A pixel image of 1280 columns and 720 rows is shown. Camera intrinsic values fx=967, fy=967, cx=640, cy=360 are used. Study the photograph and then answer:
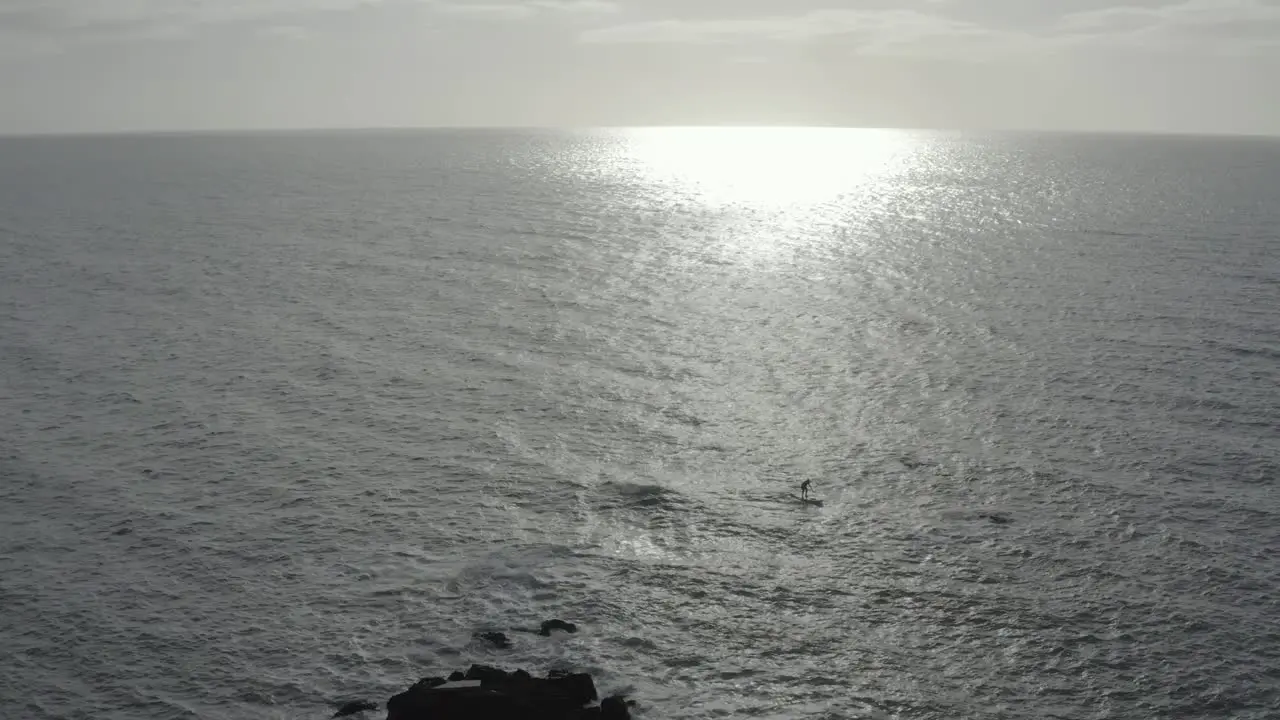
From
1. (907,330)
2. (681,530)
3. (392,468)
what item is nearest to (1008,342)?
(907,330)

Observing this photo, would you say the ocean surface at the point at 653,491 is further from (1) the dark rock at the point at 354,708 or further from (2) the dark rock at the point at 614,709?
(2) the dark rock at the point at 614,709

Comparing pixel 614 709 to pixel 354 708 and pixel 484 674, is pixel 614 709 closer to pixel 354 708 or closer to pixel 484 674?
pixel 484 674

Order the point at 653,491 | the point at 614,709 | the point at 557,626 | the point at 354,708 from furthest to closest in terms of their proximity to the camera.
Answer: the point at 653,491
the point at 557,626
the point at 354,708
the point at 614,709

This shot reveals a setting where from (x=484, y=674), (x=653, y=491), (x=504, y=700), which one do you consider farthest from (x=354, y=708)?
(x=653, y=491)

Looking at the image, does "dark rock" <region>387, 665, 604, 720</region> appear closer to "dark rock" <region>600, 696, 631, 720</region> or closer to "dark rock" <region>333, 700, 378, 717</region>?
"dark rock" <region>600, 696, 631, 720</region>

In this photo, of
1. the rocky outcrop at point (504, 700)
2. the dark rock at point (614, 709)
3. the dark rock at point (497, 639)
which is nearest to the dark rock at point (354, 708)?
the rocky outcrop at point (504, 700)

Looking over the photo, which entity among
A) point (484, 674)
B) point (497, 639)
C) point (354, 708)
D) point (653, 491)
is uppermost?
point (653, 491)

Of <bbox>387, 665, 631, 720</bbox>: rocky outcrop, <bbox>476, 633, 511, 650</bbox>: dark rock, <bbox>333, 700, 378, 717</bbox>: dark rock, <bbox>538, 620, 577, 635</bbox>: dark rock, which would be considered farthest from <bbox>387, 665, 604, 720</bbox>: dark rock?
<bbox>538, 620, 577, 635</bbox>: dark rock

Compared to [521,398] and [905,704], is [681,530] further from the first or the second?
[521,398]
